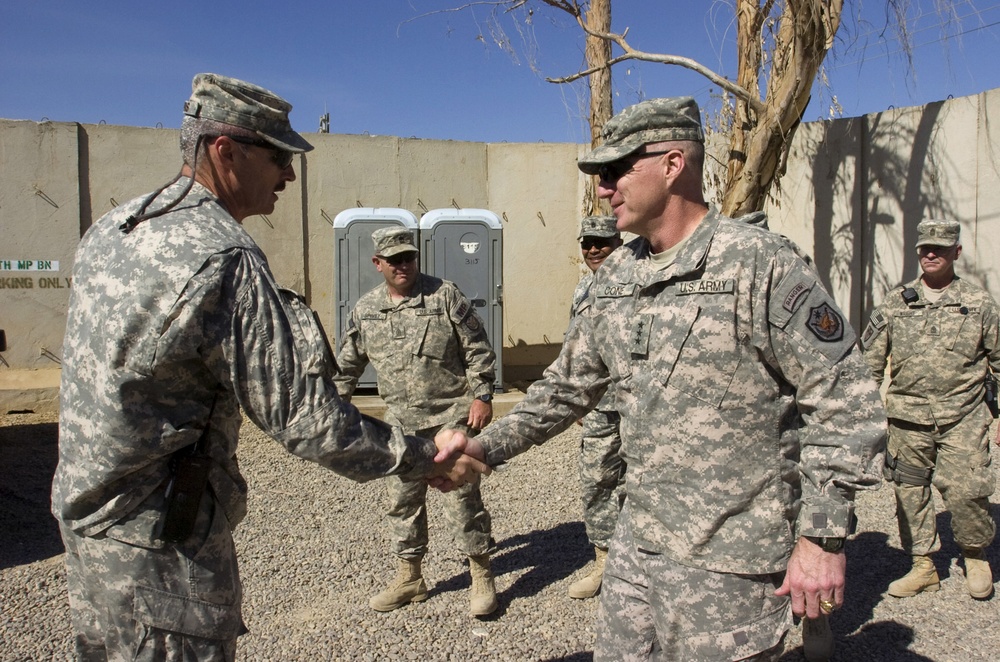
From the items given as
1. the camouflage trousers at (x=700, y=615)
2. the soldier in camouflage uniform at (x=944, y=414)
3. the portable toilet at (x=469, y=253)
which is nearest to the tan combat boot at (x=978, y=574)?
the soldier in camouflage uniform at (x=944, y=414)

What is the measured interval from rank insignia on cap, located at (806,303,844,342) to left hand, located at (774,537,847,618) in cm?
52

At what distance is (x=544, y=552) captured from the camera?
4.95 metres

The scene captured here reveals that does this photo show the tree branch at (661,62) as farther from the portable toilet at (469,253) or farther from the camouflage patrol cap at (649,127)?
the camouflage patrol cap at (649,127)

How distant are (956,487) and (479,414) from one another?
2.63 m

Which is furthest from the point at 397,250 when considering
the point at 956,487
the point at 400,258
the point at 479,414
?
the point at 956,487

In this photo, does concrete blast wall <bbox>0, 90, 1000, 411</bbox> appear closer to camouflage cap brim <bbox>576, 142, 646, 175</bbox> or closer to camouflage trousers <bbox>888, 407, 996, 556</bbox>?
camouflage trousers <bbox>888, 407, 996, 556</bbox>

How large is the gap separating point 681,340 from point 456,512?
2.45 meters

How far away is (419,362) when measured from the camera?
449 cm

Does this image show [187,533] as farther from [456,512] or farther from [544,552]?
[544,552]

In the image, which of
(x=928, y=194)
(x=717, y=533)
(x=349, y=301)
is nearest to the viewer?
(x=717, y=533)

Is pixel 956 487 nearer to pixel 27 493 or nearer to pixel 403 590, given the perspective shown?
pixel 403 590

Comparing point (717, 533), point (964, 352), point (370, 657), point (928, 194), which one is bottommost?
point (370, 657)

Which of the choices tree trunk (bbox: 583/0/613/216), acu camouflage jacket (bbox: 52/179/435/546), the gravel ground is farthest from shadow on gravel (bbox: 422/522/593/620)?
tree trunk (bbox: 583/0/613/216)

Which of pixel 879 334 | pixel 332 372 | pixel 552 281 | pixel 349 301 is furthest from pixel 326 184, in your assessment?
pixel 332 372
